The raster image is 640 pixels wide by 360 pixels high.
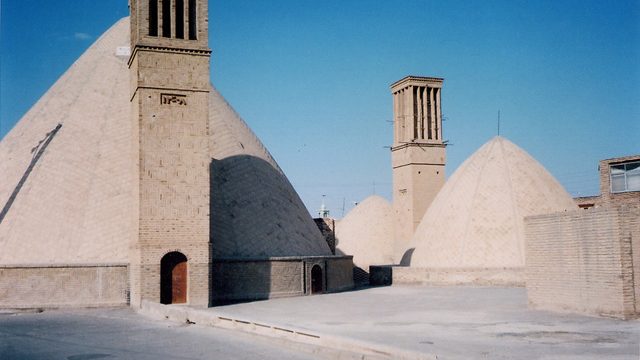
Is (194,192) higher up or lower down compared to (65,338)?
higher up

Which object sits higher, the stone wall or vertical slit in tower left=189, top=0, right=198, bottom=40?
vertical slit in tower left=189, top=0, right=198, bottom=40

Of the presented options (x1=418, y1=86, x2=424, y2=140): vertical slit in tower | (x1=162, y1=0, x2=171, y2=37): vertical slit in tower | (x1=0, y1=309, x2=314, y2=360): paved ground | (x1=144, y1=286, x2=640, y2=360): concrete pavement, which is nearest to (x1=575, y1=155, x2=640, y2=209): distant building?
(x1=144, y1=286, x2=640, y2=360): concrete pavement

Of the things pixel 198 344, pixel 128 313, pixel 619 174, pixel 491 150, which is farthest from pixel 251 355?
pixel 491 150

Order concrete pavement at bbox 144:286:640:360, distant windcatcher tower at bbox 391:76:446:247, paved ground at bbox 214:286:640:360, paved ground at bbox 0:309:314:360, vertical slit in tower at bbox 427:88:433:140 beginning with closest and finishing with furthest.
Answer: concrete pavement at bbox 144:286:640:360, paved ground at bbox 214:286:640:360, paved ground at bbox 0:309:314:360, distant windcatcher tower at bbox 391:76:446:247, vertical slit in tower at bbox 427:88:433:140

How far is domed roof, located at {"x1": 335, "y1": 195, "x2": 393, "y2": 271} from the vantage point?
45750 millimetres

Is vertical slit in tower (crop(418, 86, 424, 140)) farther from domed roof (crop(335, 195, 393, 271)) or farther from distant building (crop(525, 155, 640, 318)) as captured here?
distant building (crop(525, 155, 640, 318))

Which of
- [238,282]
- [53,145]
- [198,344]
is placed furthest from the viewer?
[53,145]

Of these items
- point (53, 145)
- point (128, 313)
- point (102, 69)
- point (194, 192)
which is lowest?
point (128, 313)

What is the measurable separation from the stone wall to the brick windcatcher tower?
9.91m

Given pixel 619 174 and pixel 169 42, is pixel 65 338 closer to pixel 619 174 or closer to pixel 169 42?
pixel 169 42

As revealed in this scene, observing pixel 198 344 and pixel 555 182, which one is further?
pixel 555 182

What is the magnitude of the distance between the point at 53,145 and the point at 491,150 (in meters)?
20.5

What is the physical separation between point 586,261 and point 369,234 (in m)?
29.9

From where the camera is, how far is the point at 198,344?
1334cm
